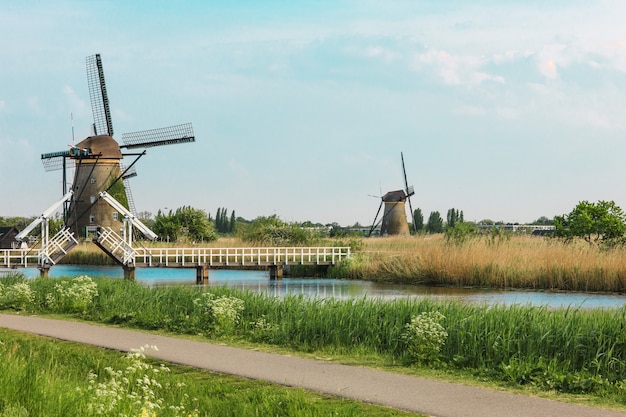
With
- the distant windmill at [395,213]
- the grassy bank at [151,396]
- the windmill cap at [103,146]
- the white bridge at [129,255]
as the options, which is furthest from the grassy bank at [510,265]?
the distant windmill at [395,213]

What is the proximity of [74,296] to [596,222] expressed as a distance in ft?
96.4

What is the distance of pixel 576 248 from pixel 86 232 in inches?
1134

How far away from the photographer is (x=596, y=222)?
4084 cm

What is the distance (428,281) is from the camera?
114 feet

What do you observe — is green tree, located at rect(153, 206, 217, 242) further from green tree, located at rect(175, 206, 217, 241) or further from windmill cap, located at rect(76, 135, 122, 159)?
windmill cap, located at rect(76, 135, 122, 159)

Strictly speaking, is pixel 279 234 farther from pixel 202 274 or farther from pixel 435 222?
pixel 435 222

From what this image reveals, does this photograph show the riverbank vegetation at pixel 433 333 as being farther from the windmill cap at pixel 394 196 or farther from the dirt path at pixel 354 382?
the windmill cap at pixel 394 196

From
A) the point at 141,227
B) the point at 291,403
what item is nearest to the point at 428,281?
the point at 141,227

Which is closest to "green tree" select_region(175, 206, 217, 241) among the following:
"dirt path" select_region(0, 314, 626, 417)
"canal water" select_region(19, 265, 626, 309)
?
"canal water" select_region(19, 265, 626, 309)

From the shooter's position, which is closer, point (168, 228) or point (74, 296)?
point (74, 296)

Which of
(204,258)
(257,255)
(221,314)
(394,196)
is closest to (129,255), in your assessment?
(204,258)

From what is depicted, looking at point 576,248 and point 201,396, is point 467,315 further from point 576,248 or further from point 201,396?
point 576,248

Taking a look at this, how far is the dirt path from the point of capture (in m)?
8.16

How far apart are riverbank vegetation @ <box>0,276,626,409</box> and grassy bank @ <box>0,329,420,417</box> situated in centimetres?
253
